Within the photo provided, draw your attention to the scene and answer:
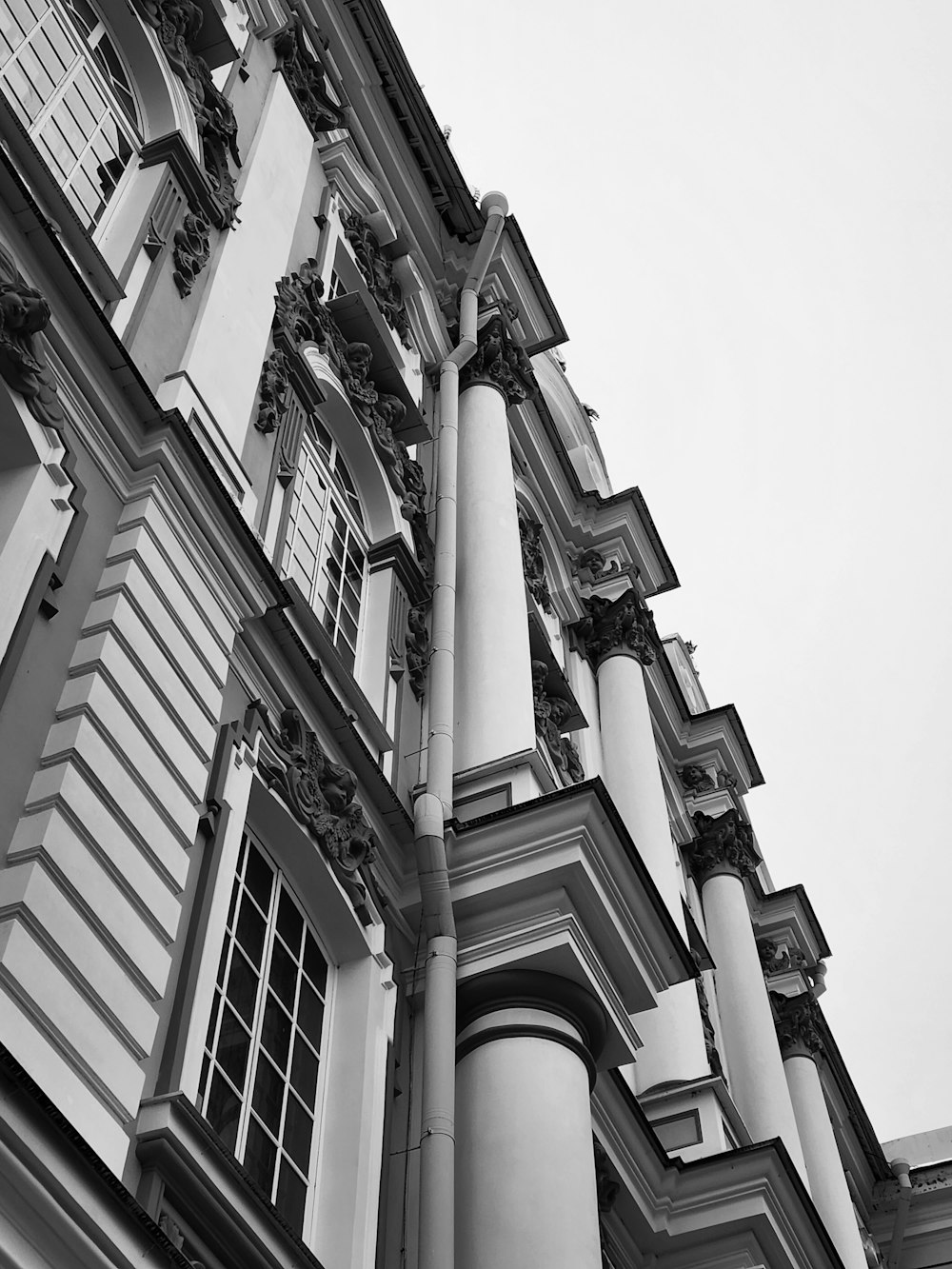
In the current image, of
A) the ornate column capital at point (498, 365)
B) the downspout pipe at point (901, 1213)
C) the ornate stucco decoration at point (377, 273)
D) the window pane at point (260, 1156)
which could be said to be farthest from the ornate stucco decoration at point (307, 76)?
the downspout pipe at point (901, 1213)

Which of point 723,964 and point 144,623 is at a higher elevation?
point 723,964

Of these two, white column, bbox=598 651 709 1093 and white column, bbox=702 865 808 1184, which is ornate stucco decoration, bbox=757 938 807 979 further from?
white column, bbox=598 651 709 1093

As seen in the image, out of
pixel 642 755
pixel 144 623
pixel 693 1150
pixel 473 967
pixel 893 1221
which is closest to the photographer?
pixel 144 623

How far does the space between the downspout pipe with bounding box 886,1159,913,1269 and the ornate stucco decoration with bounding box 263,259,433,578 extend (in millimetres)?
16488

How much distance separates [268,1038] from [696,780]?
15.3 meters

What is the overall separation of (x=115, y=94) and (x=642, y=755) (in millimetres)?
9862

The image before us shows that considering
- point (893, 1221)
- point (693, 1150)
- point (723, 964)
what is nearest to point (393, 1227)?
point (693, 1150)

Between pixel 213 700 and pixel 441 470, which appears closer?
pixel 213 700

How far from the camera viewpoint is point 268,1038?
834 centimetres

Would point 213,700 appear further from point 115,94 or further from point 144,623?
point 115,94

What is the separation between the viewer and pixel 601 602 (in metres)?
20.1

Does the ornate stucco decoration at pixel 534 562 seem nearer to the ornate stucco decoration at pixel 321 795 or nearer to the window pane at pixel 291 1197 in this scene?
the ornate stucco decoration at pixel 321 795

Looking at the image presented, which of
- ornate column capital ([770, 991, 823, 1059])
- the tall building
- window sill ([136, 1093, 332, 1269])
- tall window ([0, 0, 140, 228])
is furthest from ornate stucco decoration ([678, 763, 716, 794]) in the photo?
window sill ([136, 1093, 332, 1269])

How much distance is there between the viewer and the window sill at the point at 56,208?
8219 millimetres
